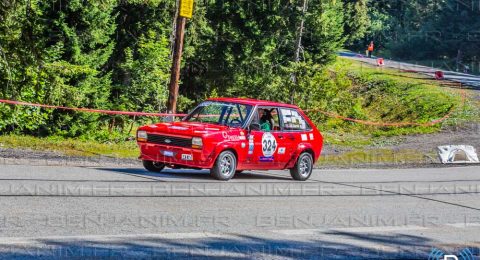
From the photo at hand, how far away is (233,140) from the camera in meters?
15.2

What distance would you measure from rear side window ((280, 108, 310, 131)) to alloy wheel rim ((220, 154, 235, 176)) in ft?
7.02

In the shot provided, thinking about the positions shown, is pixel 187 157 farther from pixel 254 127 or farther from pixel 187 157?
pixel 254 127

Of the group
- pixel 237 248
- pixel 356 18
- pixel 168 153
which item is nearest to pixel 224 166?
pixel 168 153

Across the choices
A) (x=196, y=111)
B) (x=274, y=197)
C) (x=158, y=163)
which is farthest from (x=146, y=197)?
(x=196, y=111)

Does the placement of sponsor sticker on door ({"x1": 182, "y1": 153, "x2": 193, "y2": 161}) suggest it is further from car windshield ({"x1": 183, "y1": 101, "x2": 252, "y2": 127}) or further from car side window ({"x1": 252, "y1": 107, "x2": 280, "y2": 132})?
car side window ({"x1": 252, "y1": 107, "x2": 280, "y2": 132})

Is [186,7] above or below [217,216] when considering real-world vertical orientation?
above

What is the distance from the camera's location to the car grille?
48.7 ft

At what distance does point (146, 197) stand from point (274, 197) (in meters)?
2.54

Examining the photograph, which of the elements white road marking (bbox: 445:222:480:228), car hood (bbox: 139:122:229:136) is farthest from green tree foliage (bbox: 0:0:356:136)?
white road marking (bbox: 445:222:480:228)

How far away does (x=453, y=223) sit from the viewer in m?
11.6

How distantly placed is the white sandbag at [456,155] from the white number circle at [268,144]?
10.4 metres

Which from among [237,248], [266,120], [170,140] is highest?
[266,120]

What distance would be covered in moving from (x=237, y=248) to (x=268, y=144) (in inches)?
318

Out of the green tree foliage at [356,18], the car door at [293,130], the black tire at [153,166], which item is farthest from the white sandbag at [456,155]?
the green tree foliage at [356,18]
